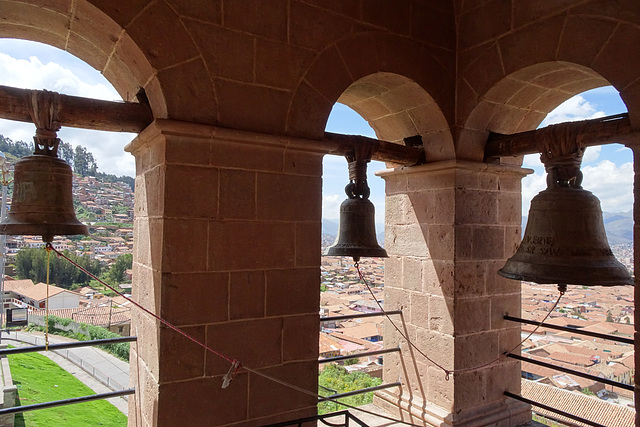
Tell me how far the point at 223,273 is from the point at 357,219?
1.03 metres

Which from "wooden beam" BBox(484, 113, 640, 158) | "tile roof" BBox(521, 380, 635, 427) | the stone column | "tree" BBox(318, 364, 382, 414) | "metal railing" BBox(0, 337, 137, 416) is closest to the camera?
"metal railing" BBox(0, 337, 137, 416)

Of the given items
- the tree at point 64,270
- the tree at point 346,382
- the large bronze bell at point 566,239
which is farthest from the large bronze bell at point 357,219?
the tree at point 346,382

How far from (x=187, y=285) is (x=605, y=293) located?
156 inches

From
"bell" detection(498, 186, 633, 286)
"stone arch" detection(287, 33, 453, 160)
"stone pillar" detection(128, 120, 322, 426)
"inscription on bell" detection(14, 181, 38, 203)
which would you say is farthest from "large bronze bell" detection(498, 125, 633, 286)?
"inscription on bell" detection(14, 181, 38, 203)

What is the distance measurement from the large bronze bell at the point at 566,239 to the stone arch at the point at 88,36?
7.01 feet

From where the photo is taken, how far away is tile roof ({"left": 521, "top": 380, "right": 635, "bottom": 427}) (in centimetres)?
474

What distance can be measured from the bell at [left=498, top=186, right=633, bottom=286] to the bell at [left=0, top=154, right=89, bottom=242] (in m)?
2.42

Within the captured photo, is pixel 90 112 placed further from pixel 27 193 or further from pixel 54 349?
pixel 54 349

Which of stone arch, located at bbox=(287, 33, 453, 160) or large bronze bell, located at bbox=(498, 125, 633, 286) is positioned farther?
stone arch, located at bbox=(287, 33, 453, 160)

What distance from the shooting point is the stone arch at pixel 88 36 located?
2.14 metres

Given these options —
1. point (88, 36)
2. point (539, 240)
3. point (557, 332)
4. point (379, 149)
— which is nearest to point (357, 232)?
point (379, 149)

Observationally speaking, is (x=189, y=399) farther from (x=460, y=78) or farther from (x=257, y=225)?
(x=460, y=78)

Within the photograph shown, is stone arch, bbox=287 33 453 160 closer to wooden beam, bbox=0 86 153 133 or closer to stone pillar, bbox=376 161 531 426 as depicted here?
stone pillar, bbox=376 161 531 426

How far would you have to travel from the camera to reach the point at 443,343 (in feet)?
10.7
